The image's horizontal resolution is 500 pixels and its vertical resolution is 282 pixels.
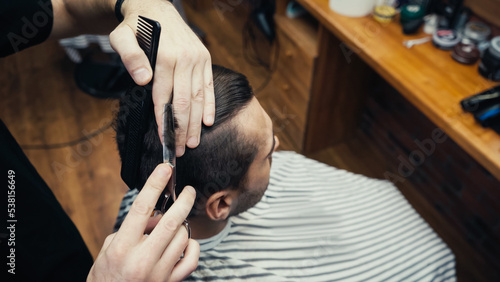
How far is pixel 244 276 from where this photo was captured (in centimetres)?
92

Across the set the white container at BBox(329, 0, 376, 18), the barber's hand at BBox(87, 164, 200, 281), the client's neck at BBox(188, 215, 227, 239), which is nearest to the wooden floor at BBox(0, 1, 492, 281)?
the white container at BBox(329, 0, 376, 18)

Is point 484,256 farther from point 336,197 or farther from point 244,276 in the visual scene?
point 244,276

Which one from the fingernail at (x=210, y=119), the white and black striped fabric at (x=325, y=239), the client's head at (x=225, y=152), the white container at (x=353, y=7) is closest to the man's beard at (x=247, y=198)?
the client's head at (x=225, y=152)

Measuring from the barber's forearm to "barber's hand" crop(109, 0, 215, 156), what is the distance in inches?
7.0

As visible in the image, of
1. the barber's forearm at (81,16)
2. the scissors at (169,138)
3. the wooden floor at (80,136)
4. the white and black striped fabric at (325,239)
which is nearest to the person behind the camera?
the scissors at (169,138)

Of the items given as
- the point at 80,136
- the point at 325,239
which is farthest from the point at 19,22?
the point at 80,136

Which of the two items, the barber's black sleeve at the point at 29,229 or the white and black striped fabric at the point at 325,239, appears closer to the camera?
the barber's black sleeve at the point at 29,229

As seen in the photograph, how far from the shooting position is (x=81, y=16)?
0.89m

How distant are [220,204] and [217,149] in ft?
0.59

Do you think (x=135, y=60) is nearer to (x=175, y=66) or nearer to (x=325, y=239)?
(x=175, y=66)

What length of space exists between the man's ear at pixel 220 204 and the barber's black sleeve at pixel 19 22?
55 centimetres

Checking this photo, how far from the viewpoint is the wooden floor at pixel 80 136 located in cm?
185

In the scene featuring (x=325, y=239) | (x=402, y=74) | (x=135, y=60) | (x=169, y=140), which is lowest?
(x=325, y=239)

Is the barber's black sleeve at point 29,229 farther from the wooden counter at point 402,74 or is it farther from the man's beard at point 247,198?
the wooden counter at point 402,74
